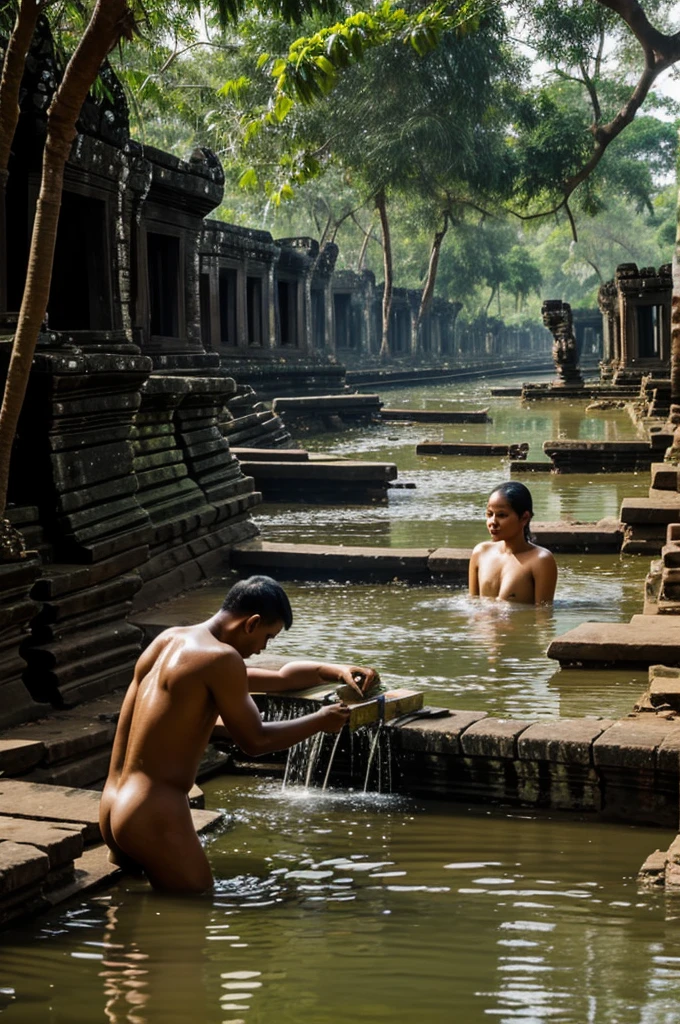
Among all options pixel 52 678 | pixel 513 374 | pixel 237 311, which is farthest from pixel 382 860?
pixel 513 374

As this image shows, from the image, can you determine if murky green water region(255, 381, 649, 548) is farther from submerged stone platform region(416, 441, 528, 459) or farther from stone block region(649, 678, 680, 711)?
stone block region(649, 678, 680, 711)

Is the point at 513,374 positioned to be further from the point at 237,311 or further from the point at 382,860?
the point at 382,860

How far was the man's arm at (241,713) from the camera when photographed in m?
4.05

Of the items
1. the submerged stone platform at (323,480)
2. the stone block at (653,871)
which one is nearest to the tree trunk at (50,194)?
the stone block at (653,871)

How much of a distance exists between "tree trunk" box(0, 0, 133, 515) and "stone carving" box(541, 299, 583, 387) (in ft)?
89.9

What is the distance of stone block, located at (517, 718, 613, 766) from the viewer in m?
4.94

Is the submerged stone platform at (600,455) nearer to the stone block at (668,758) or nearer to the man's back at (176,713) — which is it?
the stone block at (668,758)

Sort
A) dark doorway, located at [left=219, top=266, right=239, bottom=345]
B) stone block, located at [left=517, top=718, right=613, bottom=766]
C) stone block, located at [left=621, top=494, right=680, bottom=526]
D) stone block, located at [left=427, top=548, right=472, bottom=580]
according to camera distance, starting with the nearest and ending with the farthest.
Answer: stone block, located at [left=517, top=718, right=613, bottom=766] < stone block, located at [left=427, top=548, right=472, bottom=580] < stone block, located at [left=621, top=494, right=680, bottom=526] < dark doorway, located at [left=219, top=266, right=239, bottom=345]

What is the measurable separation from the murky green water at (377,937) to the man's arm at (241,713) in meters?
0.44

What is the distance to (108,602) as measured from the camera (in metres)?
6.35

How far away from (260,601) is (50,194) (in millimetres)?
2393

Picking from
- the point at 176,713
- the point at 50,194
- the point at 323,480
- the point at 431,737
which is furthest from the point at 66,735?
the point at 323,480

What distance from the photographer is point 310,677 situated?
4.84 metres

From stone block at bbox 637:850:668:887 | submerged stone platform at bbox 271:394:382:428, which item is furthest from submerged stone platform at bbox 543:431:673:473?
stone block at bbox 637:850:668:887
